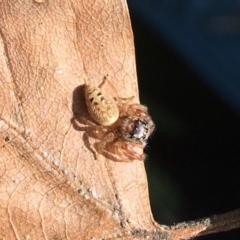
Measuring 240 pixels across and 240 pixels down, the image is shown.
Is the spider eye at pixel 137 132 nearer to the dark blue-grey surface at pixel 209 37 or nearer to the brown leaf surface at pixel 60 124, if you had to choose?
the brown leaf surface at pixel 60 124

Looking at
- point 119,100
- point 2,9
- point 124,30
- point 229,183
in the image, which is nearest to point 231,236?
point 229,183

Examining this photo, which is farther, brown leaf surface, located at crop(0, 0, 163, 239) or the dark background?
the dark background

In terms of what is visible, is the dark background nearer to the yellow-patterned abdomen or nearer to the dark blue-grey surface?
the dark blue-grey surface

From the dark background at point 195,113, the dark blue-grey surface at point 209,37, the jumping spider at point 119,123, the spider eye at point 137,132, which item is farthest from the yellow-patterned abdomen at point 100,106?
the dark blue-grey surface at point 209,37

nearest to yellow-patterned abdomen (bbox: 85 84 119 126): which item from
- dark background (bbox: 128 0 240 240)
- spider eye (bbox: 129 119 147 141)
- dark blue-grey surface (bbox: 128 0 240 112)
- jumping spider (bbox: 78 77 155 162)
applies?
jumping spider (bbox: 78 77 155 162)

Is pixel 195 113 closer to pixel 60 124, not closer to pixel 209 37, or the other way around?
pixel 209 37

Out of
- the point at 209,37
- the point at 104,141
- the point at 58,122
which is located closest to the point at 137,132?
the point at 104,141
